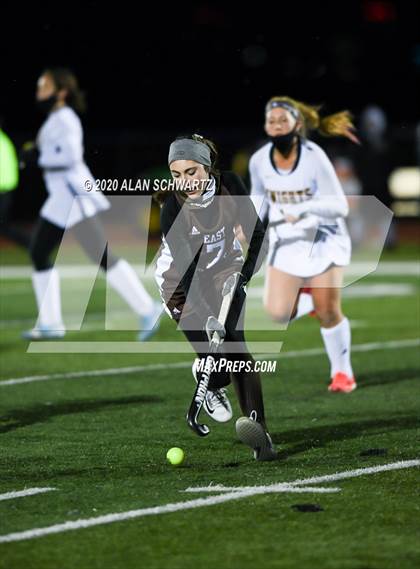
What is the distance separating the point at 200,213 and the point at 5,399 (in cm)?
280

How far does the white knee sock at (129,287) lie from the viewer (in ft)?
42.5

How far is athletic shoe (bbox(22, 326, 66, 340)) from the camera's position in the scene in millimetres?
12956

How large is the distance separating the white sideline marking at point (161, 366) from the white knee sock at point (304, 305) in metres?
1.41

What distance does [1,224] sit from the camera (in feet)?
50.8

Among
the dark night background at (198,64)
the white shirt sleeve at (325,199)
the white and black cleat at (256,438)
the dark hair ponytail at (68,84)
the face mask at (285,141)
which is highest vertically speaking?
the dark night background at (198,64)

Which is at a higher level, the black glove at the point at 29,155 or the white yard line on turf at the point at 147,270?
the black glove at the point at 29,155

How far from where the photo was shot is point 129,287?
12961 millimetres

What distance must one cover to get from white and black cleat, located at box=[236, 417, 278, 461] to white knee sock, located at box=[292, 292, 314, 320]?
9.88ft

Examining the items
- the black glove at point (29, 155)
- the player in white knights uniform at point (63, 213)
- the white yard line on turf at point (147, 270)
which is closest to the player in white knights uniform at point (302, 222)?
the player in white knights uniform at point (63, 213)

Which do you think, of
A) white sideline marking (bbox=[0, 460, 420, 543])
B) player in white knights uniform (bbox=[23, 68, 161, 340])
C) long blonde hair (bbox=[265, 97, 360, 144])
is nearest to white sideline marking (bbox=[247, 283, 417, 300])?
player in white knights uniform (bbox=[23, 68, 161, 340])

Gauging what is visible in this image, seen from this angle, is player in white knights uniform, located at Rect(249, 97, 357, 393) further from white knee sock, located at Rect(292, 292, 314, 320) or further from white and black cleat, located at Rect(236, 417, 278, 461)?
white and black cleat, located at Rect(236, 417, 278, 461)

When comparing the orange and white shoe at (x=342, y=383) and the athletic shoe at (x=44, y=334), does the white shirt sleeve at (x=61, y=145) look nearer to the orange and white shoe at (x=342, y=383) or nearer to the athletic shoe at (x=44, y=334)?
the athletic shoe at (x=44, y=334)

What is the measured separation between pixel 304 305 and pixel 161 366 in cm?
162

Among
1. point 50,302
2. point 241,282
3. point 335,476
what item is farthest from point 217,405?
point 50,302
